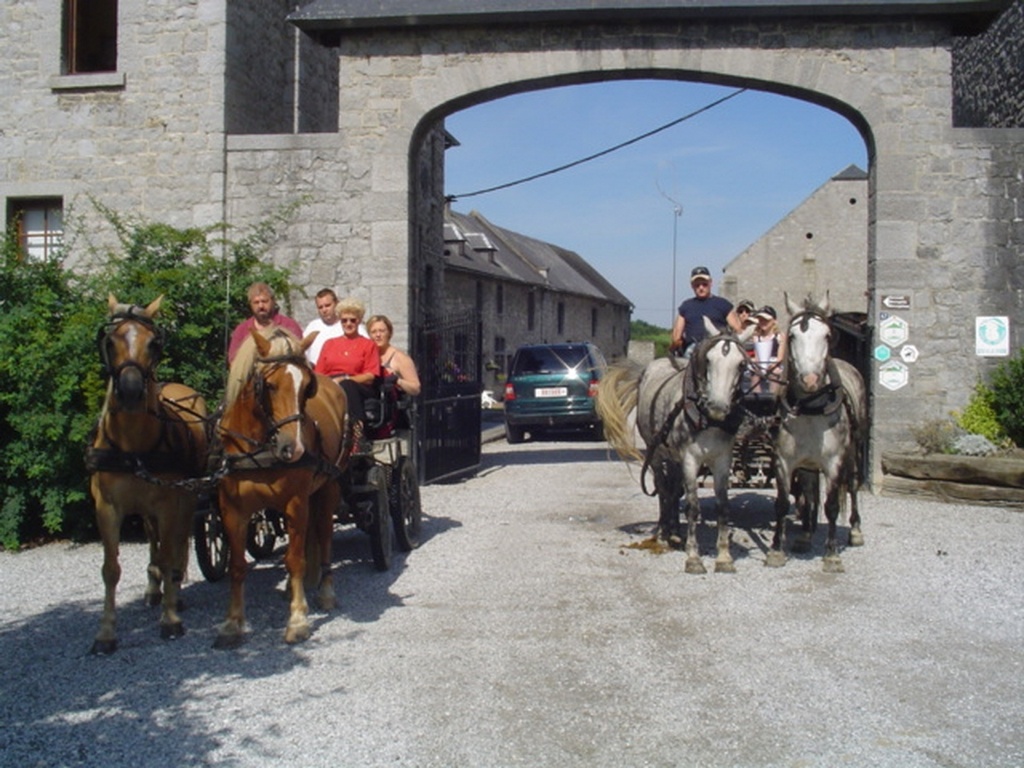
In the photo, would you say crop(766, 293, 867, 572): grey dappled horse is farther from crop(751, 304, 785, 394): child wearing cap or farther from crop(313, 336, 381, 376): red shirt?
crop(313, 336, 381, 376): red shirt

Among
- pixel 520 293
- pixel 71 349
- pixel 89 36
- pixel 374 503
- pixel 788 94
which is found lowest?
pixel 374 503

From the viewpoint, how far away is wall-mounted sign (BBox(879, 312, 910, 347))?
11.7 meters

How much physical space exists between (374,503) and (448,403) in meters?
5.65

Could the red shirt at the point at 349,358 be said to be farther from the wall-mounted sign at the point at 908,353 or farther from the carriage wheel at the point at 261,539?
the wall-mounted sign at the point at 908,353

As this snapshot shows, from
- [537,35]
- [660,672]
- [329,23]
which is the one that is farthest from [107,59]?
[660,672]

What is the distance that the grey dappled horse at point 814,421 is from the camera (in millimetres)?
7547

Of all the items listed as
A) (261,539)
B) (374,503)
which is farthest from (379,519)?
(261,539)

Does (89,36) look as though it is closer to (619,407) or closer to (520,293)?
(619,407)

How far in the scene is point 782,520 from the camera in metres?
7.98

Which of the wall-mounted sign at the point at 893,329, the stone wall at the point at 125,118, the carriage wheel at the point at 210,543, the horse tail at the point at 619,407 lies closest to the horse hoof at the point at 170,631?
the carriage wheel at the point at 210,543

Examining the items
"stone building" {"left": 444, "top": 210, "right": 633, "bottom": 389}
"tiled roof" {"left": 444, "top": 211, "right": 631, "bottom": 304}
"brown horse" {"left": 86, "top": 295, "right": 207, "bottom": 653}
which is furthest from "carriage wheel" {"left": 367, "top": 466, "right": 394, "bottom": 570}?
"tiled roof" {"left": 444, "top": 211, "right": 631, "bottom": 304}

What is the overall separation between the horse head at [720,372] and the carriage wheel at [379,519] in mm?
2450

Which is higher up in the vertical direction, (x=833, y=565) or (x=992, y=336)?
(x=992, y=336)

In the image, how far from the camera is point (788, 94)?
40.5ft
